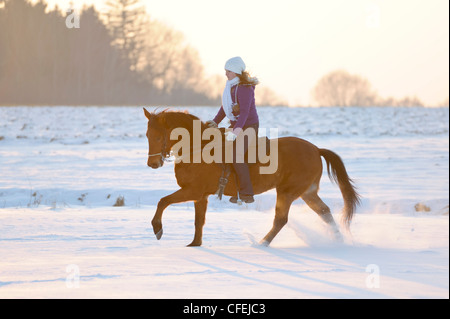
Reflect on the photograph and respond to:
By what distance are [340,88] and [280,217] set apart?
102 meters

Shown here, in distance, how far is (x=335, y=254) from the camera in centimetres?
773

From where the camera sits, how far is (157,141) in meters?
7.91

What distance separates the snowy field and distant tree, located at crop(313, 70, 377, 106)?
85.2 m

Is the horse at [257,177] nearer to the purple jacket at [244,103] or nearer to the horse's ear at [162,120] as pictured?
the horse's ear at [162,120]

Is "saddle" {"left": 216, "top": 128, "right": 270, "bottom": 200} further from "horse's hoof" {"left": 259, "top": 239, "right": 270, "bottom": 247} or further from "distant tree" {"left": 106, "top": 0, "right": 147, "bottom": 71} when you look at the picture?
"distant tree" {"left": 106, "top": 0, "right": 147, "bottom": 71}

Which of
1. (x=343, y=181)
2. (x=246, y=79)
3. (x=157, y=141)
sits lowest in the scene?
(x=343, y=181)

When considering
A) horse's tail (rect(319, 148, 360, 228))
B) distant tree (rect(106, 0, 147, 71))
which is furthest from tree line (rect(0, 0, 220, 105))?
horse's tail (rect(319, 148, 360, 228))

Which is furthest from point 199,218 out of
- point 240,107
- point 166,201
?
point 240,107

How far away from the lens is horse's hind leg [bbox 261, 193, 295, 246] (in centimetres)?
838

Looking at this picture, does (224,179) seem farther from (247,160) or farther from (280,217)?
(280,217)

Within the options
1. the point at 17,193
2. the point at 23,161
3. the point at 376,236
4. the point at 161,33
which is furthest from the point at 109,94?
the point at 376,236

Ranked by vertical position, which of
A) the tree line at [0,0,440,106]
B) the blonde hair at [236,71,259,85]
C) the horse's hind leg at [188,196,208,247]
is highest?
the tree line at [0,0,440,106]

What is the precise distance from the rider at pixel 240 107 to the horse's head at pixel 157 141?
608mm

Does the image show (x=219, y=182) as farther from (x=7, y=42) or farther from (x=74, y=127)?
(x=7, y=42)
